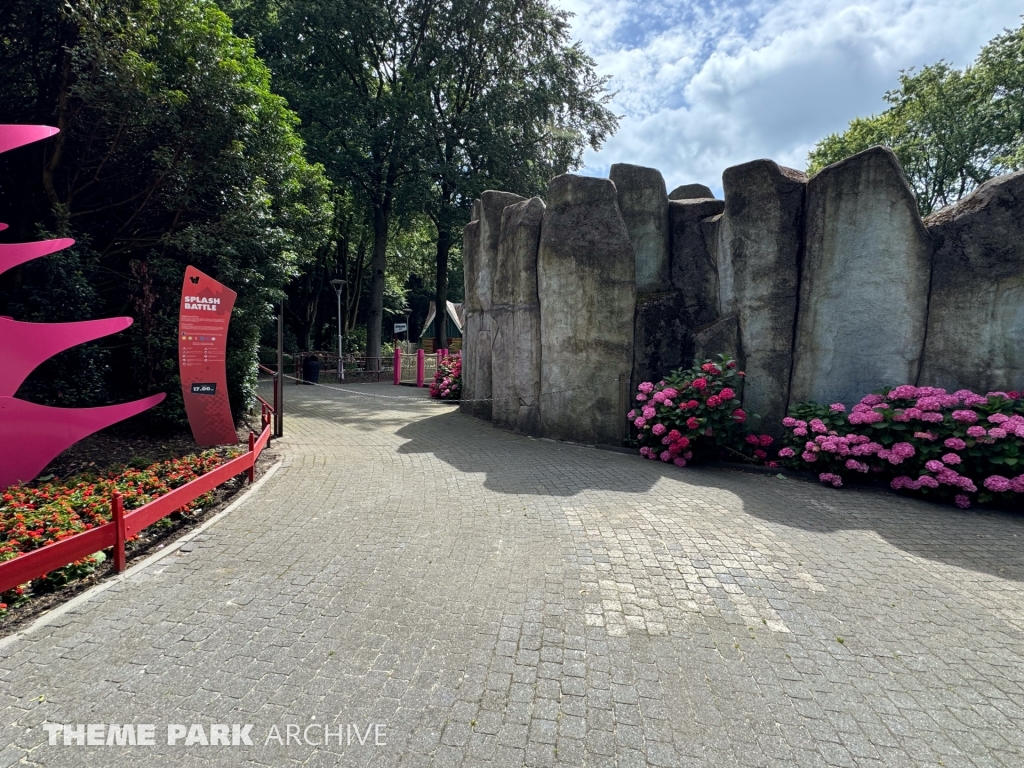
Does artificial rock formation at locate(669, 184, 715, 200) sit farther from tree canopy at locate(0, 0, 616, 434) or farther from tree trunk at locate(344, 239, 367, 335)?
tree trunk at locate(344, 239, 367, 335)

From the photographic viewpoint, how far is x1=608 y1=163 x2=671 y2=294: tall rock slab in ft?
32.8

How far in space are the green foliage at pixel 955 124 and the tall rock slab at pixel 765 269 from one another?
15.6 metres

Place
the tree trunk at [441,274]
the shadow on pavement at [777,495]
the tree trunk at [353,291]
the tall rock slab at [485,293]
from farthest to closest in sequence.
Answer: the tree trunk at [353,291]
the tree trunk at [441,274]
the tall rock slab at [485,293]
the shadow on pavement at [777,495]

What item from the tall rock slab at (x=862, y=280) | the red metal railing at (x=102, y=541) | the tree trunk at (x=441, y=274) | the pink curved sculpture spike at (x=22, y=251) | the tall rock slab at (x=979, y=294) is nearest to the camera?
the red metal railing at (x=102, y=541)

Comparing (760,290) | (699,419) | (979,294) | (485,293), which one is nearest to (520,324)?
(485,293)

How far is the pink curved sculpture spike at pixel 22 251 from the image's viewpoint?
5238mm

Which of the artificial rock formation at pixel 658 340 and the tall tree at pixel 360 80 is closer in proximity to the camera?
the artificial rock formation at pixel 658 340

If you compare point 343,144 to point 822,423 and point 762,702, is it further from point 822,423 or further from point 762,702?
point 762,702

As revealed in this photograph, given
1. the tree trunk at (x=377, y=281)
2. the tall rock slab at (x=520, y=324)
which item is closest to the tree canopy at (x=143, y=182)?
the tall rock slab at (x=520, y=324)

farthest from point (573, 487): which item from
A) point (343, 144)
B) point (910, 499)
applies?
point (343, 144)

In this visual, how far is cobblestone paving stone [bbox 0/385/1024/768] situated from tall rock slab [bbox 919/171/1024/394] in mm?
2272

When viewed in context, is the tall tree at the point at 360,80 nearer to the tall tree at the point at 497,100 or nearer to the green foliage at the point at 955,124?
the tall tree at the point at 497,100

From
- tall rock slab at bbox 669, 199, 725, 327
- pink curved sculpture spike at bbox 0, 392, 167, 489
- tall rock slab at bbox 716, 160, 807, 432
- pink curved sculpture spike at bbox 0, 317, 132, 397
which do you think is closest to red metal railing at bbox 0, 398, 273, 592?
pink curved sculpture spike at bbox 0, 392, 167, 489

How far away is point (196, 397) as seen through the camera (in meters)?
7.56
